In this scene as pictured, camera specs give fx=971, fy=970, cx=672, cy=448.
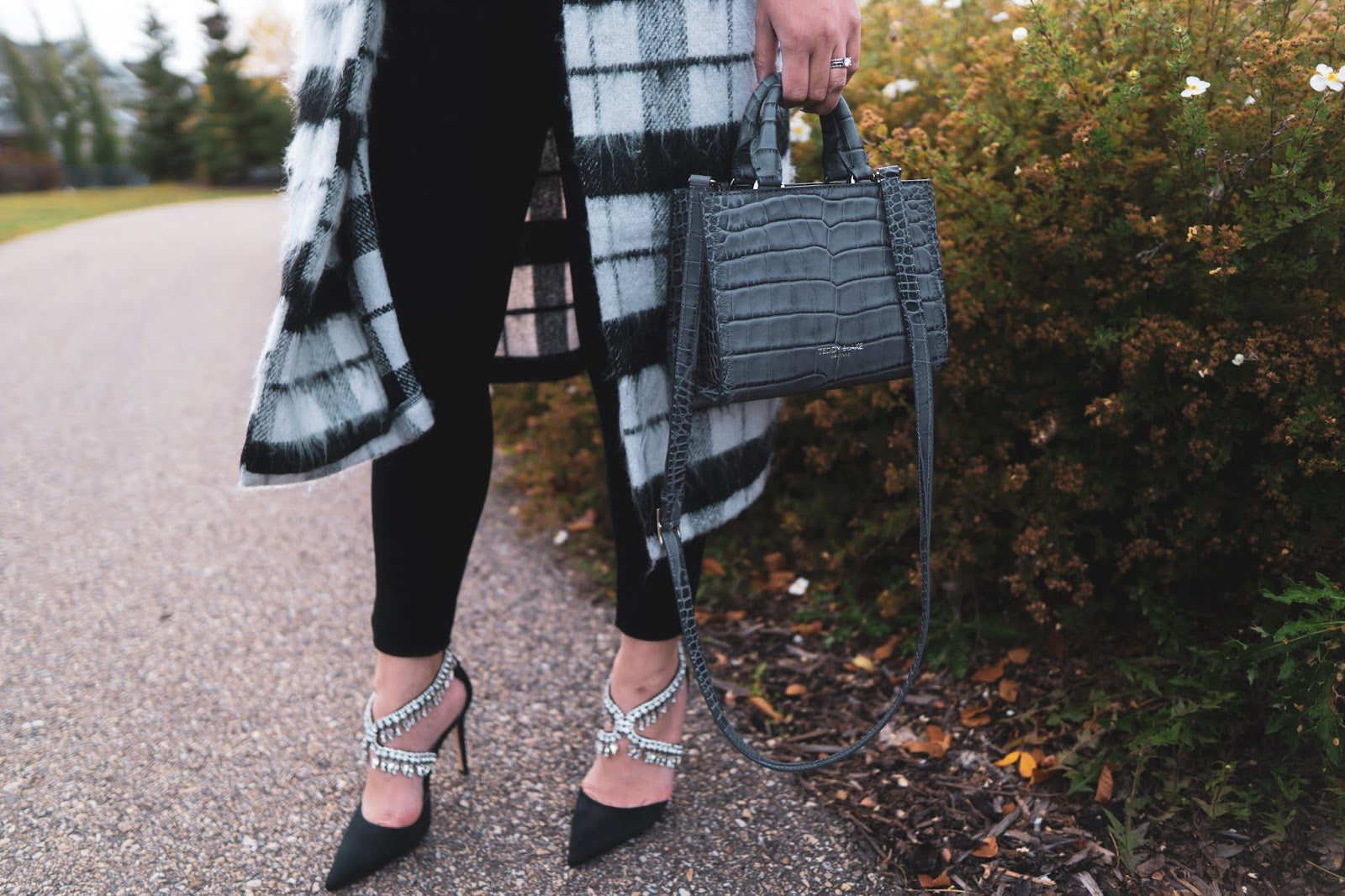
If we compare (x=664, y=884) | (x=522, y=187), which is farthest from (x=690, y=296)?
(x=664, y=884)

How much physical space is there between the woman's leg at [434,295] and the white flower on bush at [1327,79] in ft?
4.11

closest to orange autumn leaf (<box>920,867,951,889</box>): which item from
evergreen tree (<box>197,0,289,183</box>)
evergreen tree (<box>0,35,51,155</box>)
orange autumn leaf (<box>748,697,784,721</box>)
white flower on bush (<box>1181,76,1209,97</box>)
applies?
orange autumn leaf (<box>748,697,784,721</box>)

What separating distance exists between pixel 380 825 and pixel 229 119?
3126 cm

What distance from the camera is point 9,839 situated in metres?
1.67

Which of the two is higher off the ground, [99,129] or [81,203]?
[99,129]

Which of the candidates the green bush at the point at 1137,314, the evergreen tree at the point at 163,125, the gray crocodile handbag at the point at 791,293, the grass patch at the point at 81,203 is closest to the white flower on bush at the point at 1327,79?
the green bush at the point at 1137,314

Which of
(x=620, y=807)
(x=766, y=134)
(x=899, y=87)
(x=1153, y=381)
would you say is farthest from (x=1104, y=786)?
(x=899, y=87)

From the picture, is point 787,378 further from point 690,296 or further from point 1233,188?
point 1233,188

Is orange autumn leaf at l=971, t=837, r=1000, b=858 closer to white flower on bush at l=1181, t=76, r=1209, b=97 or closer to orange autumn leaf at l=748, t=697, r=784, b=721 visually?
orange autumn leaf at l=748, t=697, r=784, b=721

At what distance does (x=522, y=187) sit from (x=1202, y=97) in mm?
1276

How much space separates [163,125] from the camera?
29.8 meters

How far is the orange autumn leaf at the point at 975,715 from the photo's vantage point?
1.98 meters

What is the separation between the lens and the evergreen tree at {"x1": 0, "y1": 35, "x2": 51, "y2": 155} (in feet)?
102

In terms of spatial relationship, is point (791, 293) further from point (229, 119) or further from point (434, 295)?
point (229, 119)
